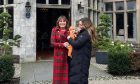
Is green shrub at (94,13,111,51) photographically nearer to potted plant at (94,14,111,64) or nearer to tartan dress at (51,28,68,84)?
potted plant at (94,14,111,64)

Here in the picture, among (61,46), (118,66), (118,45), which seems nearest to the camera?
(61,46)

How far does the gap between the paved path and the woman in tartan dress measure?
361cm

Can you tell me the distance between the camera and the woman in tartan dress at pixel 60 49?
758cm

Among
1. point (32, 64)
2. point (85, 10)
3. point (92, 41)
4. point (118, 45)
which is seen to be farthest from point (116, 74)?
point (92, 41)

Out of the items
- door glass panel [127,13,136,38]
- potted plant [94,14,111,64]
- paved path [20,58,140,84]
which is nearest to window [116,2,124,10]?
door glass panel [127,13,136,38]

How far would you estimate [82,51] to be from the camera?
695 cm

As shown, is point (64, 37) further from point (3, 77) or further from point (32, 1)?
point (32, 1)

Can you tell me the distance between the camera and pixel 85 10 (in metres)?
17.2

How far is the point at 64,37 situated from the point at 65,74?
78 cm

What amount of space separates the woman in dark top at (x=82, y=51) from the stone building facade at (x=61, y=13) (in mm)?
9005

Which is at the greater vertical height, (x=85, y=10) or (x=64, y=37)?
(x=85, y=10)

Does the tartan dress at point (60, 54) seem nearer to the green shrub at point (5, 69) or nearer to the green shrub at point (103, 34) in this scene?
the green shrub at point (5, 69)

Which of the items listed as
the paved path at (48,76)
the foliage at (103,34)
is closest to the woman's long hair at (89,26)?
the paved path at (48,76)

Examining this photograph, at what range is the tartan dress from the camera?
7.59 m
